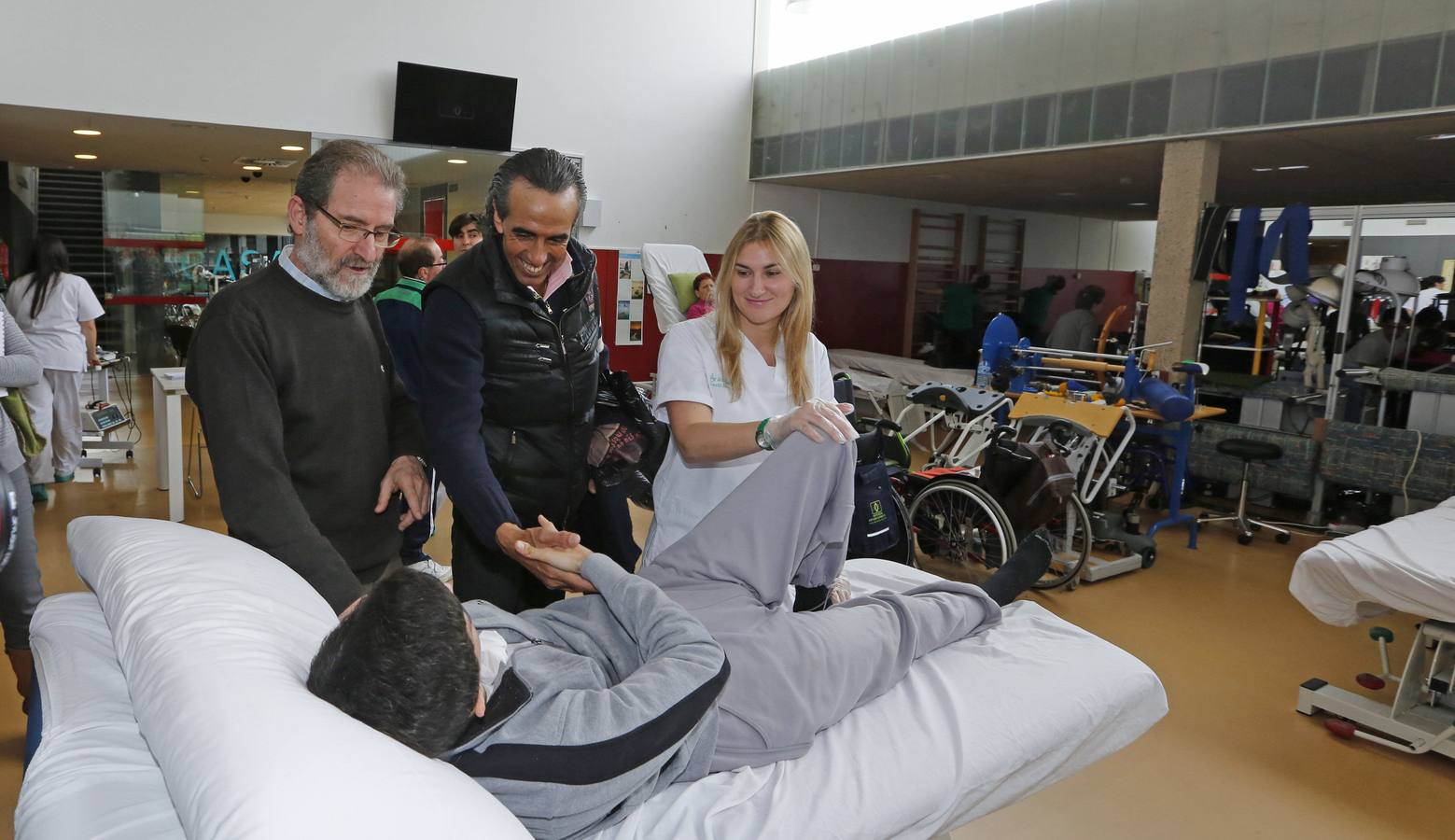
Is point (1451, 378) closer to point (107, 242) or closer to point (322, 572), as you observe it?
point (322, 572)

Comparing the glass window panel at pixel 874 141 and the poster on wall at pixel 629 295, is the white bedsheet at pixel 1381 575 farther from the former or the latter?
the poster on wall at pixel 629 295

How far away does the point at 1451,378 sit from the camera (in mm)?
4715

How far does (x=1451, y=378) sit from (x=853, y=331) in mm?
5954

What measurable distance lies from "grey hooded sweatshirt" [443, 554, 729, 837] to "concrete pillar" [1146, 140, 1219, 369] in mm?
5263

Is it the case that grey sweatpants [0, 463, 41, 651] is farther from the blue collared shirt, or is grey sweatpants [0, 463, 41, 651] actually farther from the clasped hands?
the clasped hands

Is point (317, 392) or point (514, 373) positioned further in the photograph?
point (514, 373)

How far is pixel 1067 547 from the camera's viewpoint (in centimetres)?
425

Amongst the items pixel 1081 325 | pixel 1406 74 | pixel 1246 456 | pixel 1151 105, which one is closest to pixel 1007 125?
pixel 1151 105

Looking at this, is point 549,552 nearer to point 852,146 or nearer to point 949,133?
point 949,133

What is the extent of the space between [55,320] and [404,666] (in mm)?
4924

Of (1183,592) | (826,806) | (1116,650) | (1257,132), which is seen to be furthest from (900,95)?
(826,806)

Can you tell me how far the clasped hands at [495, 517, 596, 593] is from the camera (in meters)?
1.53

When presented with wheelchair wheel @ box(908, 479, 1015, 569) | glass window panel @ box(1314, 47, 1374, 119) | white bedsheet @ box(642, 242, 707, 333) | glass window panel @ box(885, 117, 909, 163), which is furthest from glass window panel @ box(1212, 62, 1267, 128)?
white bedsheet @ box(642, 242, 707, 333)

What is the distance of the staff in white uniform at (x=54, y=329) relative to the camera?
15.5ft
